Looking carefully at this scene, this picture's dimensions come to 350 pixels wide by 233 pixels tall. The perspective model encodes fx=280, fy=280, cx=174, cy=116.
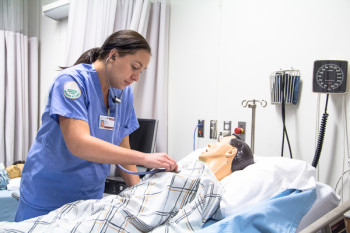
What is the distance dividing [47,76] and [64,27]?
1.80ft

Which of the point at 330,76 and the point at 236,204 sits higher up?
the point at 330,76

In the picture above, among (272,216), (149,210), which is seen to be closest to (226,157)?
(272,216)

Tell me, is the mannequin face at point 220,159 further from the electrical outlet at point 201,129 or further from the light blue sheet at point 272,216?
the electrical outlet at point 201,129

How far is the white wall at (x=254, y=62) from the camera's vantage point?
66.5 inches

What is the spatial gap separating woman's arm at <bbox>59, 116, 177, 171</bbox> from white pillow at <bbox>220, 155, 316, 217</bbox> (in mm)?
335

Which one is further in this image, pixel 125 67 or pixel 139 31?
pixel 139 31

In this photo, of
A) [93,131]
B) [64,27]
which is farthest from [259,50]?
[64,27]

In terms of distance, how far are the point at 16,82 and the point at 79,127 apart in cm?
223

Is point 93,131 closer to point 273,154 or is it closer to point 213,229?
point 213,229

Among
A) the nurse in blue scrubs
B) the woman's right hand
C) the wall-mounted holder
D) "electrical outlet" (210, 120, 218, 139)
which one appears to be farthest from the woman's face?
"electrical outlet" (210, 120, 218, 139)

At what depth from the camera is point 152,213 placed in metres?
0.96

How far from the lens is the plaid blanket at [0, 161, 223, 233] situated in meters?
0.88

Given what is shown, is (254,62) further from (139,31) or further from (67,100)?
(67,100)

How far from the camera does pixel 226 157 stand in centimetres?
132
